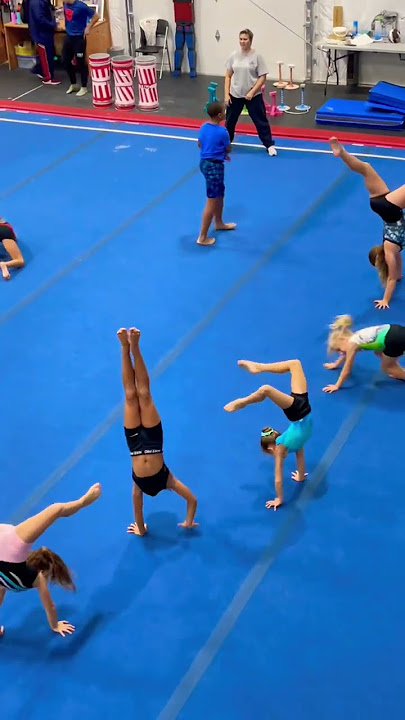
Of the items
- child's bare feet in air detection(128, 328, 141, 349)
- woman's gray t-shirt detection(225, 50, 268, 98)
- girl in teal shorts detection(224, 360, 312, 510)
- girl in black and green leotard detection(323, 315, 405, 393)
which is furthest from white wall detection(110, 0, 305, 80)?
child's bare feet in air detection(128, 328, 141, 349)

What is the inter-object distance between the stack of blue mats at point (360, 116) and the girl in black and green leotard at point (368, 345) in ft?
17.4

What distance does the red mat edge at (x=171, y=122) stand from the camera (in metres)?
11.4

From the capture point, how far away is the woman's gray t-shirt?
34.8 feet

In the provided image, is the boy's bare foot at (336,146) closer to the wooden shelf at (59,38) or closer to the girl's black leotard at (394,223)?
the girl's black leotard at (394,223)

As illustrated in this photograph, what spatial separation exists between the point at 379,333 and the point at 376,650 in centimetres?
264

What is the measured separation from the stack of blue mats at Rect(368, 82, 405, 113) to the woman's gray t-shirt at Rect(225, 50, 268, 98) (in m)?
1.95

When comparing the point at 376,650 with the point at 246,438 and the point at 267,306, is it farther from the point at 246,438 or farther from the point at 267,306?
the point at 267,306

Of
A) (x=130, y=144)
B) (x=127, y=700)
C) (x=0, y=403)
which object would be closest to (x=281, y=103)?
(x=130, y=144)

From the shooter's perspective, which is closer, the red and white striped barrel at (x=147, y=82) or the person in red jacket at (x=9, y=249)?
the person in red jacket at (x=9, y=249)

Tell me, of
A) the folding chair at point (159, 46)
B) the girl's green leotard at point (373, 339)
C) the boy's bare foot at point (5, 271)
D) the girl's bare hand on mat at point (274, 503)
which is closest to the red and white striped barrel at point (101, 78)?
the folding chair at point (159, 46)

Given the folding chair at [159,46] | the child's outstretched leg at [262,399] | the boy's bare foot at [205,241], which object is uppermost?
the folding chair at [159,46]

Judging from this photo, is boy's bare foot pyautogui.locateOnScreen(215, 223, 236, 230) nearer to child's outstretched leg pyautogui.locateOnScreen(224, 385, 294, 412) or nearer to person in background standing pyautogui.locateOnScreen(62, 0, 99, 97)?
child's outstretched leg pyautogui.locateOnScreen(224, 385, 294, 412)

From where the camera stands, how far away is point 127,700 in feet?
16.1

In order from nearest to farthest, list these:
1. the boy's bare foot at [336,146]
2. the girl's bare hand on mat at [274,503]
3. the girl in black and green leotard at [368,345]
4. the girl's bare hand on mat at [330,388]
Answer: the girl's bare hand on mat at [274,503] < the girl in black and green leotard at [368,345] < the girl's bare hand on mat at [330,388] < the boy's bare foot at [336,146]
